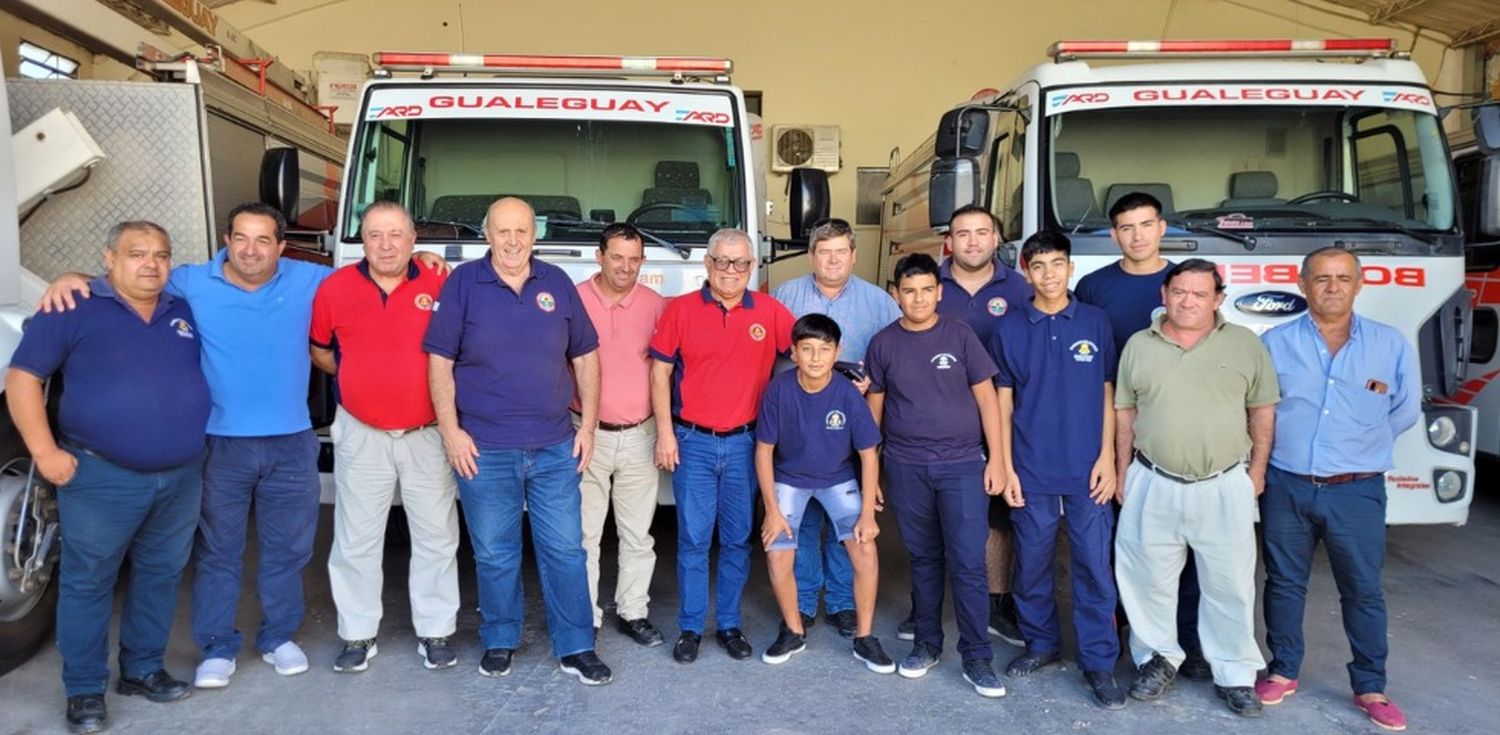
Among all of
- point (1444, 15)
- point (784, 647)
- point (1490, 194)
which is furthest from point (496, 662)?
point (1444, 15)

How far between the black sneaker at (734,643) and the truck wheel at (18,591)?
8.59 feet

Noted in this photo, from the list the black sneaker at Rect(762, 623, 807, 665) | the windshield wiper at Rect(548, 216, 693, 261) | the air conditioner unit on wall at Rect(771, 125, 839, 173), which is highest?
the air conditioner unit on wall at Rect(771, 125, 839, 173)

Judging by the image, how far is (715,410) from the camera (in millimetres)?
4199

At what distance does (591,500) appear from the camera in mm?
4379

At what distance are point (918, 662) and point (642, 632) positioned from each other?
3.68 feet

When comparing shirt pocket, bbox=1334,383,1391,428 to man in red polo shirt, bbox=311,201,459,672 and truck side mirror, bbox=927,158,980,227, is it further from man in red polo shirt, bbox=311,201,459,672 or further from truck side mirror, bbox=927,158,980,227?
man in red polo shirt, bbox=311,201,459,672

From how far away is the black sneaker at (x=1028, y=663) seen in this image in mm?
4085

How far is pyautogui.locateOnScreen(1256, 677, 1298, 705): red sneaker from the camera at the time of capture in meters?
3.83

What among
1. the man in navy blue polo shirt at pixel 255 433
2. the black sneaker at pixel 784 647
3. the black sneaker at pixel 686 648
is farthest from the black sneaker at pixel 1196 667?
the man in navy blue polo shirt at pixel 255 433

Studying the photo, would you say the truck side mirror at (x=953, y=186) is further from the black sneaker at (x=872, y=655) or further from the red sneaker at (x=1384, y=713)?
the red sneaker at (x=1384, y=713)

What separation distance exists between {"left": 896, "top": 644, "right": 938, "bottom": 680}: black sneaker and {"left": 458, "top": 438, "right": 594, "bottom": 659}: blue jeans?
120cm

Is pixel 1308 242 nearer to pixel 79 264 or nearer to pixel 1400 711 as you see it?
pixel 1400 711

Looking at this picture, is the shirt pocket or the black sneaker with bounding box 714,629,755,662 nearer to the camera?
the shirt pocket

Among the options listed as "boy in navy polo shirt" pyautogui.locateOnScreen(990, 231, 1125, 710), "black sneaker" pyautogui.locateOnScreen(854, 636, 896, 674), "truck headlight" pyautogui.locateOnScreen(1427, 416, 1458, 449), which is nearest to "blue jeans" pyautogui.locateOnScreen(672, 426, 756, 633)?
"black sneaker" pyautogui.locateOnScreen(854, 636, 896, 674)
